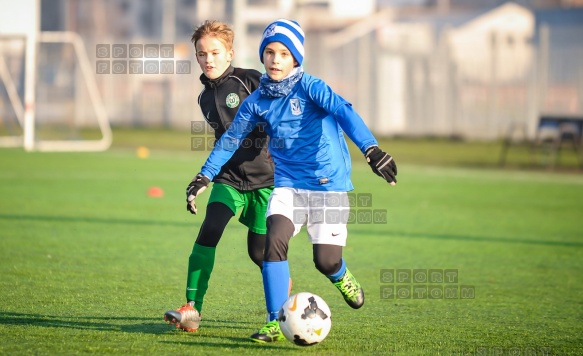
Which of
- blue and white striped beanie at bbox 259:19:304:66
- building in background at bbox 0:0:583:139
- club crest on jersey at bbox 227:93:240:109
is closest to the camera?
blue and white striped beanie at bbox 259:19:304:66

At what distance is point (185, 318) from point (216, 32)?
1.92 m

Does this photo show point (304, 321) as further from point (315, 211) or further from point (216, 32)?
point (216, 32)

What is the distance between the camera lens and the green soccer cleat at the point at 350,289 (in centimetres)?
596

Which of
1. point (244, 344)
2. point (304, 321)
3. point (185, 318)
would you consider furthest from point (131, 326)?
point (304, 321)

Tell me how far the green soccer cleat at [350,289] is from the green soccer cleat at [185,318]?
0.90 metres

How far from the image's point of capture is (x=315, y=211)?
228 inches

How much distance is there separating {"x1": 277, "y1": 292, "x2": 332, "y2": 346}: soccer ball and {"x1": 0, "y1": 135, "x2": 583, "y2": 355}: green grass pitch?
0.49 feet

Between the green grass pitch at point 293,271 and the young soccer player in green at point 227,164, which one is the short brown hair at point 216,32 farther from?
the green grass pitch at point 293,271

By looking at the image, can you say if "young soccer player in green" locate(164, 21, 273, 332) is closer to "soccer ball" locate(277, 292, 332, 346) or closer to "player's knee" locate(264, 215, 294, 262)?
"player's knee" locate(264, 215, 294, 262)

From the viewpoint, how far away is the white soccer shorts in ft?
18.8

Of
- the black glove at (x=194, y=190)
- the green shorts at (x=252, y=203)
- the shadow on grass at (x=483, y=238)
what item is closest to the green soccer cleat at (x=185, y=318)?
the black glove at (x=194, y=190)

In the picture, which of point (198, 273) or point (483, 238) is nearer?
point (198, 273)

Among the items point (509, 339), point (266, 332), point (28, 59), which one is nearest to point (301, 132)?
point (266, 332)

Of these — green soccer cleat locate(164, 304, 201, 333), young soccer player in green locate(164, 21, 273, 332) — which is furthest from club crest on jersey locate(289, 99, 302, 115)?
green soccer cleat locate(164, 304, 201, 333)
